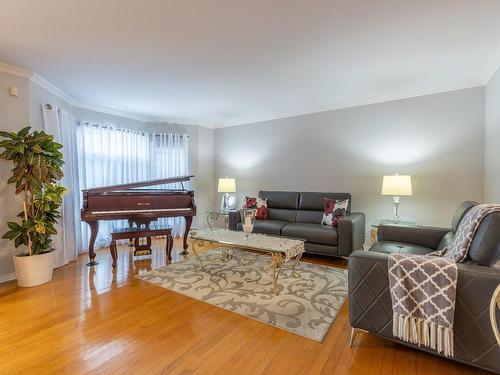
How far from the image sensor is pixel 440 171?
3.54 m

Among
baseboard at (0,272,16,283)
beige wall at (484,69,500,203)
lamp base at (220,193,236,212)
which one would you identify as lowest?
baseboard at (0,272,16,283)

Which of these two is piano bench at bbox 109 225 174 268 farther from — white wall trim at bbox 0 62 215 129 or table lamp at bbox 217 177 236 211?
white wall trim at bbox 0 62 215 129

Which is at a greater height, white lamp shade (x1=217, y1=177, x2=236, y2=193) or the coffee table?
white lamp shade (x1=217, y1=177, x2=236, y2=193)

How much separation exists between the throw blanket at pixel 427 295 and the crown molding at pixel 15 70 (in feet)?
13.9

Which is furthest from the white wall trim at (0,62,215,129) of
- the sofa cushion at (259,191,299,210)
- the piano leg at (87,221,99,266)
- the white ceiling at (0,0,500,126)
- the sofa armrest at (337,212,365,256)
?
the sofa armrest at (337,212,365,256)

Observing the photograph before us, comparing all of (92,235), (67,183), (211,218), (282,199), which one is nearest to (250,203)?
(282,199)

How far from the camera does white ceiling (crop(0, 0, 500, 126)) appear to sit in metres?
1.94

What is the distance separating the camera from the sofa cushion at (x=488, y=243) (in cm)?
148

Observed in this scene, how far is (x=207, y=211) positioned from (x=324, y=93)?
3468 millimetres

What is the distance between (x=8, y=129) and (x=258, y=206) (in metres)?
3.56

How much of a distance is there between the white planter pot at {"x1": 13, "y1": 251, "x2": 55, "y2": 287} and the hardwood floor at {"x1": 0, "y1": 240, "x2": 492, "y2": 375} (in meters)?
0.21

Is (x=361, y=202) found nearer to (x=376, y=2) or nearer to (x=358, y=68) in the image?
(x=358, y=68)

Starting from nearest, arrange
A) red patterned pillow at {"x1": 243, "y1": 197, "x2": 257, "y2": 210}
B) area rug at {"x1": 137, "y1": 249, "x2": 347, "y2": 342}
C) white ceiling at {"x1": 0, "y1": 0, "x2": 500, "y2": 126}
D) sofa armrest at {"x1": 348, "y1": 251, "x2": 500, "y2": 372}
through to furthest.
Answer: sofa armrest at {"x1": 348, "y1": 251, "x2": 500, "y2": 372} < white ceiling at {"x1": 0, "y1": 0, "x2": 500, "y2": 126} < area rug at {"x1": 137, "y1": 249, "x2": 347, "y2": 342} < red patterned pillow at {"x1": 243, "y1": 197, "x2": 257, "y2": 210}

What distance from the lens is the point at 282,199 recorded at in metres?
4.57
